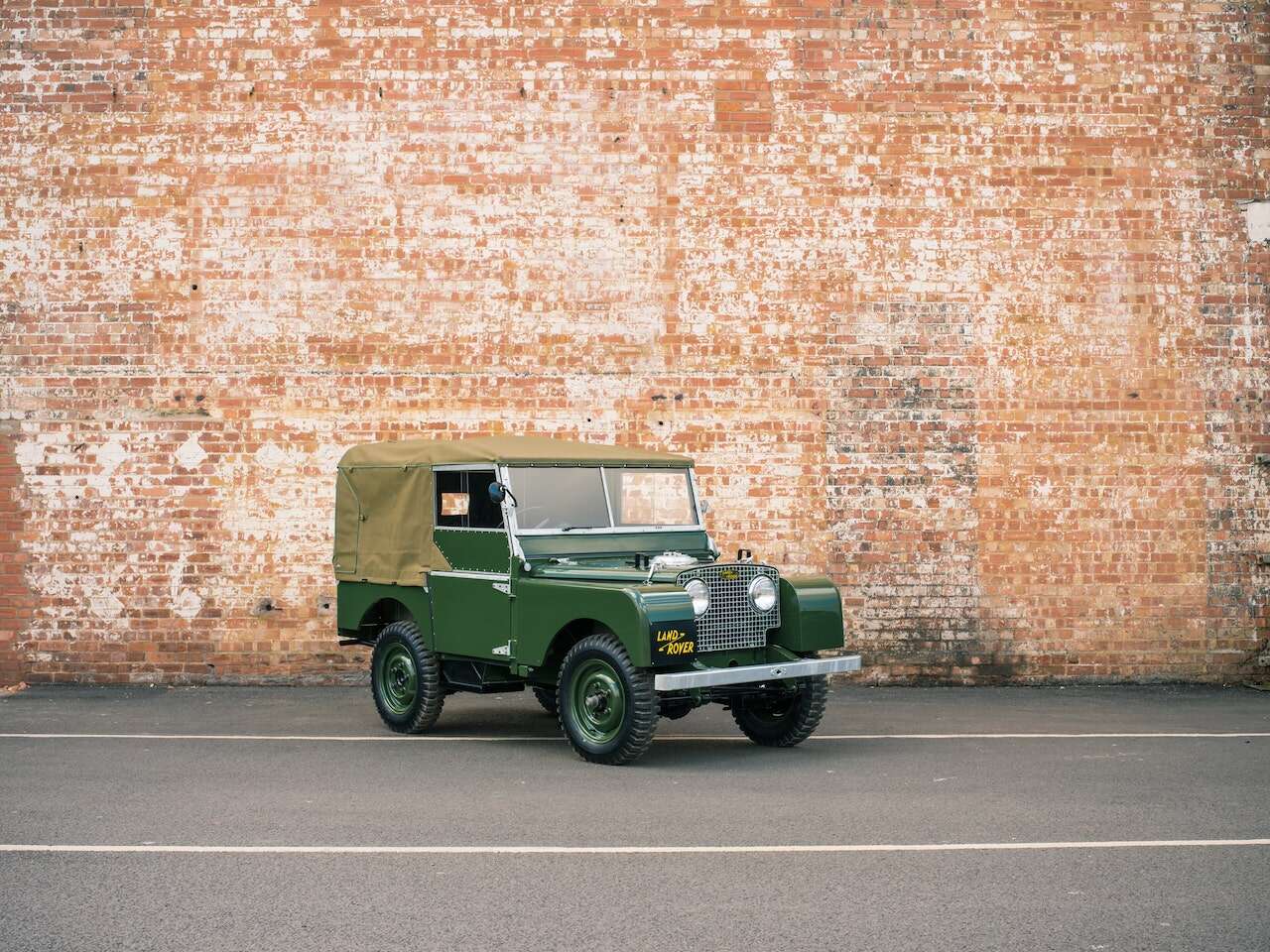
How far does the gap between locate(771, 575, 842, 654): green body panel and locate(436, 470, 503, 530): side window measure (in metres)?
2.12

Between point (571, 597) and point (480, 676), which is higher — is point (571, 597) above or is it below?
above

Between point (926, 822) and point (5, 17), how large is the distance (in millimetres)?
12154

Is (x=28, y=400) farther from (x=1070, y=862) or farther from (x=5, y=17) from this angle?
(x=1070, y=862)

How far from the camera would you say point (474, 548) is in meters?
9.64

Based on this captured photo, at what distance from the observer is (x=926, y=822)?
682 cm

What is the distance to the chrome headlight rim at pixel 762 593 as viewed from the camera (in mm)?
9047

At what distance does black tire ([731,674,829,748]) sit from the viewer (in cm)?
919

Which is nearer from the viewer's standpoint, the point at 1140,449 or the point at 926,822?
the point at 926,822

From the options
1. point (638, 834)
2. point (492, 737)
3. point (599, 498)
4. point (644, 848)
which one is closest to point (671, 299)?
point (599, 498)

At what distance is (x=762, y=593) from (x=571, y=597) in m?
1.34

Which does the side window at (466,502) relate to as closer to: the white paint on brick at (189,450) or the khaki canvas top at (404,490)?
the khaki canvas top at (404,490)

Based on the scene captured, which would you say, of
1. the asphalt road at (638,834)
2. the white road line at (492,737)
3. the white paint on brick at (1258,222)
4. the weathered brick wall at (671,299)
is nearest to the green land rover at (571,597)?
the white road line at (492,737)

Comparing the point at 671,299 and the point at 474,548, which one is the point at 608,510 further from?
the point at 671,299

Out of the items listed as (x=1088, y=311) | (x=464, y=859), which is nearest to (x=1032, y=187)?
(x=1088, y=311)
